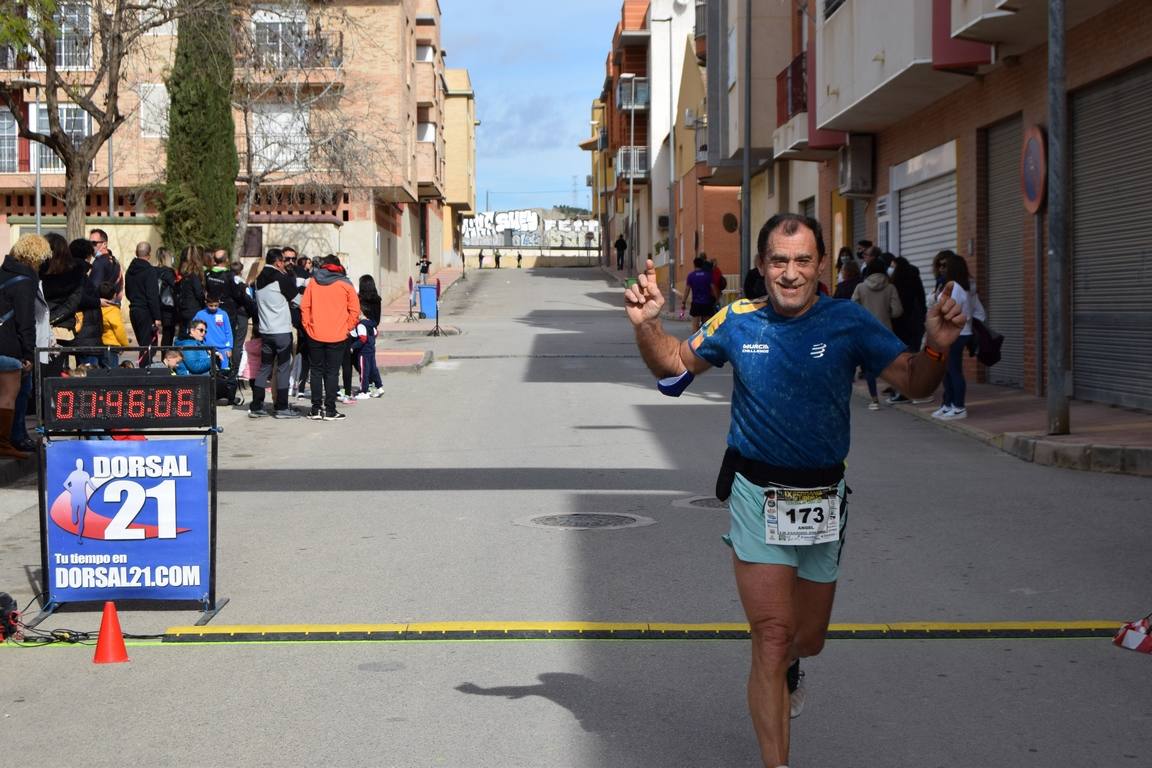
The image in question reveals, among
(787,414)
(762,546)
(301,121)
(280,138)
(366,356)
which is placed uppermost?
(301,121)

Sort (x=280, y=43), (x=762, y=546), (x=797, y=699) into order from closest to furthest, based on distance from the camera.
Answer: (x=762, y=546) < (x=797, y=699) < (x=280, y=43)

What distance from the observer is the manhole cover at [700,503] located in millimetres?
10383

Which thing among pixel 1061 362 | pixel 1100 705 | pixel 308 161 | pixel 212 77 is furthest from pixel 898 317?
pixel 308 161

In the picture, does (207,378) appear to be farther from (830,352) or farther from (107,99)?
(107,99)

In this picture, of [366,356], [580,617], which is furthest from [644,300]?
[366,356]

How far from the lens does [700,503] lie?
34.7ft

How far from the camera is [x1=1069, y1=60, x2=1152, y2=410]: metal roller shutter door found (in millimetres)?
15641

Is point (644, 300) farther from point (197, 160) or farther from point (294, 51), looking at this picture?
point (294, 51)

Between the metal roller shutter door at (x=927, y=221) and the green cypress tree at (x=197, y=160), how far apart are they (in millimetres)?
16077

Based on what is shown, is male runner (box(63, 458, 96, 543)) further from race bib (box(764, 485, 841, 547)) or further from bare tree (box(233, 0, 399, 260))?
bare tree (box(233, 0, 399, 260))

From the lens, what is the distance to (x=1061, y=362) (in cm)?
1324

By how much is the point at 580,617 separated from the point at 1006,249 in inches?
567

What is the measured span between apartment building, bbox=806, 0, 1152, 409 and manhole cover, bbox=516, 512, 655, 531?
549 centimetres

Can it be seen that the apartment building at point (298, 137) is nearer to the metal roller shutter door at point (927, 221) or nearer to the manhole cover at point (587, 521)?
the metal roller shutter door at point (927, 221)
